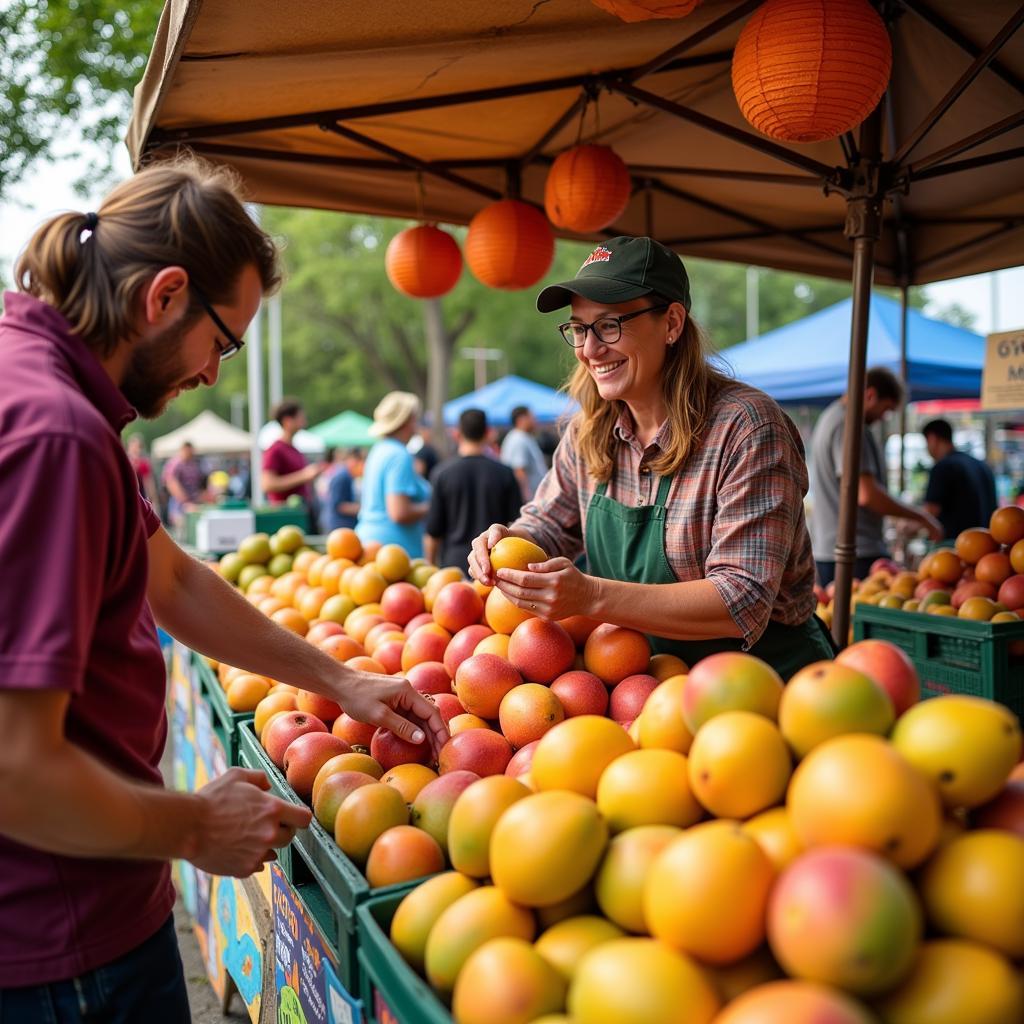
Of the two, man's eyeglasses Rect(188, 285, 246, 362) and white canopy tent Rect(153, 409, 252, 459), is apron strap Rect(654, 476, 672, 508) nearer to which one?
man's eyeglasses Rect(188, 285, 246, 362)

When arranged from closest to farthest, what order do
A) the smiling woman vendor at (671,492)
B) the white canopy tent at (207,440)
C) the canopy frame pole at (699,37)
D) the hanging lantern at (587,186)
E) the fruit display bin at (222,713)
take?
the smiling woman vendor at (671,492) → the fruit display bin at (222,713) → the canopy frame pole at (699,37) → the hanging lantern at (587,186) → the white canopy tent at (207,440)

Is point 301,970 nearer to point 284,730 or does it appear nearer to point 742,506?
point 284,730

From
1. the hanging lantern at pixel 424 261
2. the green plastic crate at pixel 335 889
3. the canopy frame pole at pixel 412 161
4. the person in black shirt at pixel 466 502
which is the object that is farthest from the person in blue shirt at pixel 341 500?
the green plastic crate at pixel 335 889

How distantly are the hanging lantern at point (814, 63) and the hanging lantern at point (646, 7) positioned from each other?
433 mm

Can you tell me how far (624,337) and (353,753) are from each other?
1.29m

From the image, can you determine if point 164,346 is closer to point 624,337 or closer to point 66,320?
point 66,320

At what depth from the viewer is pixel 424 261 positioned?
5.14 meters

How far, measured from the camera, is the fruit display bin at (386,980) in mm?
1252

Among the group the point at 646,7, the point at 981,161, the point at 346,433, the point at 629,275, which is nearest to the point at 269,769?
the point at 629,275

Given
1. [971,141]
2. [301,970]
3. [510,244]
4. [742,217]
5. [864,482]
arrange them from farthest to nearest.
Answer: [742,217] → [864,482] → [510,244] → [971,141] → [301,970]

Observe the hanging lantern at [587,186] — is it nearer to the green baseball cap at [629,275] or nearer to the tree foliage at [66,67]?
the green baseball cap at [629,275]

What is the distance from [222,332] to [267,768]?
3.89ft

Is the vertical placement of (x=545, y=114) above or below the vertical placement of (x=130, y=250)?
above

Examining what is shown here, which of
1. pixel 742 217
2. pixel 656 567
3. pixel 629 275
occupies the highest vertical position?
pixel 742 217
